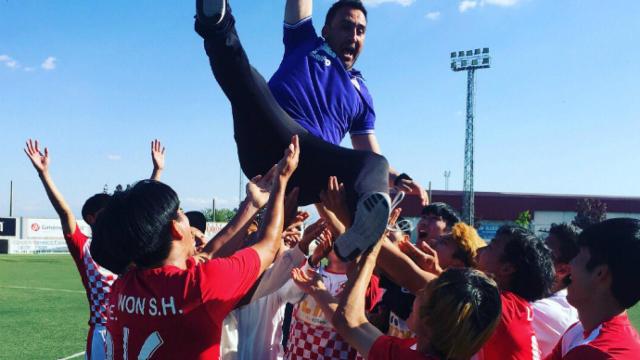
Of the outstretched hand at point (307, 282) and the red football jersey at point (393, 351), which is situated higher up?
the outstretched hand at point (307, 282)

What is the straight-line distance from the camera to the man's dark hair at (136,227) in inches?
85.0

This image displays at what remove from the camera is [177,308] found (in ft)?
7.13

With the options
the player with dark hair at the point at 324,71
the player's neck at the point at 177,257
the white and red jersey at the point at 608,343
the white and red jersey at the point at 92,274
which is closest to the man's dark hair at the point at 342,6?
the player with dark hair at the point at 324,71

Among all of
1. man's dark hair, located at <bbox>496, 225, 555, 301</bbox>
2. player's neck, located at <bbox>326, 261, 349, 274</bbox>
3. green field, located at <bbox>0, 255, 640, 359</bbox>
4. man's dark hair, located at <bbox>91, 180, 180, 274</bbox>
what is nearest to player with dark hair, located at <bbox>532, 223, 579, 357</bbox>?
man's dark hair, located at <bbox>496, 225, 555, 301</bbox>

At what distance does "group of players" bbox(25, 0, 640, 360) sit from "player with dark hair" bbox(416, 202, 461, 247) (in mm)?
1137

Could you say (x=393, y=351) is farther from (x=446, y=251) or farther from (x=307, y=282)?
(x=446, y=251)

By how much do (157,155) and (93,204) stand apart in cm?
94

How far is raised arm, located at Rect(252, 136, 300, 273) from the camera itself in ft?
8.13

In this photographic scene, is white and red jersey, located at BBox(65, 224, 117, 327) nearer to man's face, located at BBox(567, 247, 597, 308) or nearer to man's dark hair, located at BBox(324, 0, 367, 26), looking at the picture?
man's dark hair, located at BBox(324, 0, 367, 26)

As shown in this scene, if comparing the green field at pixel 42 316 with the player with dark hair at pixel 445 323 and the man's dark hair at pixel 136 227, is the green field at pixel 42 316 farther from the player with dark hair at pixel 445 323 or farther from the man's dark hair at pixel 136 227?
the player with dark hair at pixel 445 323

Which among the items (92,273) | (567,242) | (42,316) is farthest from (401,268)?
(42,316)

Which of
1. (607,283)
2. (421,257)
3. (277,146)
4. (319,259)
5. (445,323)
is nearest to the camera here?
(445,323)

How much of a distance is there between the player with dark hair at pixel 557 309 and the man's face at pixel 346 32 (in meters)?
1.56

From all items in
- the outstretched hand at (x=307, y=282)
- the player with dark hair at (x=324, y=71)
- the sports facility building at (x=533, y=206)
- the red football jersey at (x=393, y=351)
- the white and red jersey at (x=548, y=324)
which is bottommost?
the sports facility building at (x=533, y=206)
